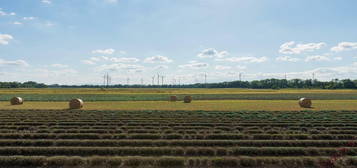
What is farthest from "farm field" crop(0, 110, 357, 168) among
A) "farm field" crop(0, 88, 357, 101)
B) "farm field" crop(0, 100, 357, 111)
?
"farm field" crop(0, 88, 357, 101)

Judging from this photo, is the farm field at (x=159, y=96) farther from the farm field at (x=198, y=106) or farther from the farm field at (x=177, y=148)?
the farm field at (x=177, y=148)

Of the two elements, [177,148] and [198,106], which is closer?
[177,148]

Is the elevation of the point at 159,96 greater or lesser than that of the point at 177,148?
greater

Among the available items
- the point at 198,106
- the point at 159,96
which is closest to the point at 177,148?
the point at 198,106

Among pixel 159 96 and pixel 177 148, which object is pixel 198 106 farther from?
pixel 159 96

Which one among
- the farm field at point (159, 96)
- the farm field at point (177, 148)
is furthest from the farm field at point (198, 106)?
the farm field at point (177, 148)

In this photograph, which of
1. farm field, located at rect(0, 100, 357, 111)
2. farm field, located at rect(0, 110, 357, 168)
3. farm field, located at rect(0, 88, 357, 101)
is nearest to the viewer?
farm field, located at rect(0, 110, 357, 168)

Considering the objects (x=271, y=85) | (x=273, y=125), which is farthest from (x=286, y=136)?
(x=271, y=85)

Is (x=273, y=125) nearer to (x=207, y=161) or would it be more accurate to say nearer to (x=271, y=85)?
(x=207, y=161)

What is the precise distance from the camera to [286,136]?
42.9ft

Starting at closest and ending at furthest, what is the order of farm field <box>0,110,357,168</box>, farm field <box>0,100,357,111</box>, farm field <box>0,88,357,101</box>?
farm field <box>0,110,357,168</box>, farm field <box>0,100,357,111</box>, farm field <box>0,88,357,101</box>

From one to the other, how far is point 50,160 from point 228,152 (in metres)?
8.50

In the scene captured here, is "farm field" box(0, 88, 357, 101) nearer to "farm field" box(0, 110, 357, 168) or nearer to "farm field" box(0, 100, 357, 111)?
"farm field" box(0, 100, 357, 111)

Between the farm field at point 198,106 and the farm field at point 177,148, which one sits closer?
the farm field at point 177,148
